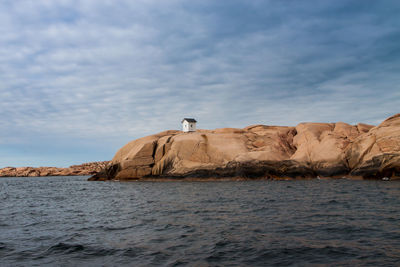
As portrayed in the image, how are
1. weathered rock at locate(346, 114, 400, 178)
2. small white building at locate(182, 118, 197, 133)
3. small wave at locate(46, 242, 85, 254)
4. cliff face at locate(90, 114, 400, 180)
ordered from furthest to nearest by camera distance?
1. small white building at locate(182, 118, 197, 133)
2. cliff face at locate(90, 114, 400, 180)
3. weathered rock at locate(346, 114, 400, 178)
4. small wave at locate(46, 242, 85, 254)

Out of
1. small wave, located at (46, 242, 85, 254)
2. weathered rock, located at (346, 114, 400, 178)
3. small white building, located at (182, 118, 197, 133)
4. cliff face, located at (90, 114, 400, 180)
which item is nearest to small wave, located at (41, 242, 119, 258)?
small wave, located at (46, 242, 85, 254)

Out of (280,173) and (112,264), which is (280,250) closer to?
(112,264)

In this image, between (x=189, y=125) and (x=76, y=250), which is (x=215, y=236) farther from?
(x=189, y=125)

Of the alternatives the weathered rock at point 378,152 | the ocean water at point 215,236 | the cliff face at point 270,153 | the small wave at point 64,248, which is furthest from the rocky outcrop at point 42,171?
the small wave at point 64,248

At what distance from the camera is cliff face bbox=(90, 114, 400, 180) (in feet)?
105

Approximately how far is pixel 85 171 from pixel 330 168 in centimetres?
8973

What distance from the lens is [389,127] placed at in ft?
106

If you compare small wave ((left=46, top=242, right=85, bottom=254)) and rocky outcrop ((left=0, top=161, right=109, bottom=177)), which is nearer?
small wave ((left=46, top=242, right=85, bottom=254))

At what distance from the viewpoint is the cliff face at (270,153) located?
32.0m

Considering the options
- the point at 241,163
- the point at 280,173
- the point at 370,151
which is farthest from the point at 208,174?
the point at 370,151

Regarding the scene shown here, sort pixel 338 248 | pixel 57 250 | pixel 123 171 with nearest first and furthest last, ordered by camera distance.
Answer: pixel 338 248 → pixel 57 250 → pixel 123 171

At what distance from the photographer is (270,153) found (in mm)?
38844

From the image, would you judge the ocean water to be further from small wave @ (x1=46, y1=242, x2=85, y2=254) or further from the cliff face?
the cliff face

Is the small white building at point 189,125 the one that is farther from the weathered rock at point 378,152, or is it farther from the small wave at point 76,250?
the small wave at point 76,250
